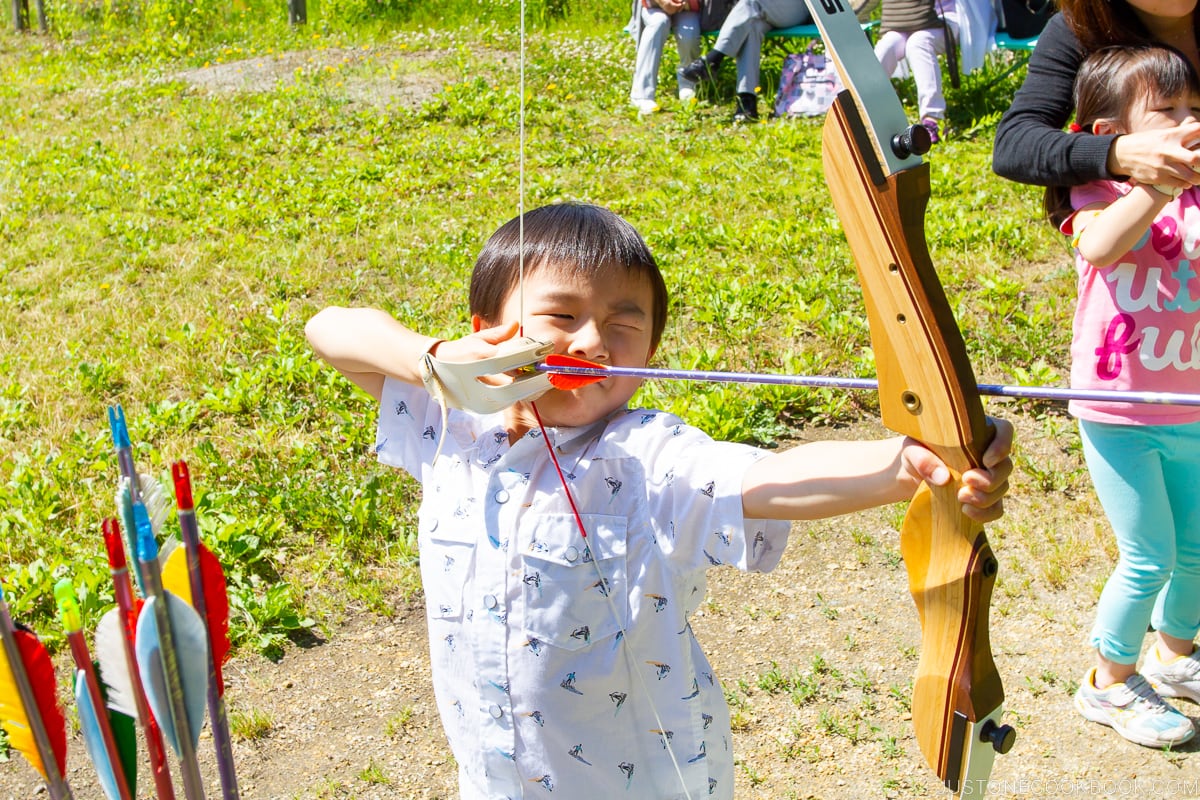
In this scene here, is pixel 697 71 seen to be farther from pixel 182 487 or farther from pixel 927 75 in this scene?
pixel 182 487

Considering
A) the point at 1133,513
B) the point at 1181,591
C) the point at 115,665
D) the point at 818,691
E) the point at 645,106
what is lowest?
the point at 818,691

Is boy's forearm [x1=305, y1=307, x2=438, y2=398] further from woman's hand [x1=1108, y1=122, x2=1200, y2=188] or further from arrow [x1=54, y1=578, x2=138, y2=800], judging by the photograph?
woman's hand [x1=1108, y1=122, x2=1200, y2=188]

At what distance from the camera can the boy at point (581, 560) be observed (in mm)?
1516

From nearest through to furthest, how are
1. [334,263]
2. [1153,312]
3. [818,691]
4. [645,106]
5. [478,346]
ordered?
[478,346]
[1153,312]
[818,691]
[334,263]
[645,106]

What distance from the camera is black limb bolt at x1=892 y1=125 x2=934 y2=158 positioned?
1.17 meters

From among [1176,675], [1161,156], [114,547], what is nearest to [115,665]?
[114,547]

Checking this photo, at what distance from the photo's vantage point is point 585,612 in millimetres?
1525

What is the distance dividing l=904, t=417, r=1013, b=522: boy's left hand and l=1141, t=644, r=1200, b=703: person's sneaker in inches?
60.5

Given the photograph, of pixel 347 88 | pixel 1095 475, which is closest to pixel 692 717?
pixel 1095 475

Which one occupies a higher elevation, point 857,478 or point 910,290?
point 910,290

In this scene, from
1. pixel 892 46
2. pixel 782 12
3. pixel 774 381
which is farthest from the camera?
pixel 782 12

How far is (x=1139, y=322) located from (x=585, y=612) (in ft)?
3.95

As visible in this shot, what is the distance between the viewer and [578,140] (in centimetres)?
657

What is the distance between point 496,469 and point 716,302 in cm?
279
